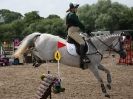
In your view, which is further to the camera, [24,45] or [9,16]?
[9,16]

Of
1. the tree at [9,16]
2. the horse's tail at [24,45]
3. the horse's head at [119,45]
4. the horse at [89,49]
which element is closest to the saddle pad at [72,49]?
the horse at [89,49]

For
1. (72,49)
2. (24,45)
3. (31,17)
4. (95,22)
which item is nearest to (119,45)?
(72,49)

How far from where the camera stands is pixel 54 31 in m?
75.5

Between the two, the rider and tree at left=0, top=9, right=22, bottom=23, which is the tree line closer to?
tree at left=0, top=9, right=22, bottom=23

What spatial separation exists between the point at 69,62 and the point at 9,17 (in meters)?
99.9

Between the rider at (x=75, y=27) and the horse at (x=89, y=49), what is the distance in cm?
31

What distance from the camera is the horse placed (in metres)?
12.0

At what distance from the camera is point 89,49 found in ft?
40.4

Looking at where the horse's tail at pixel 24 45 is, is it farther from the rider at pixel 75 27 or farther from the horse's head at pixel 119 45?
the horse's head at pixel 119 45

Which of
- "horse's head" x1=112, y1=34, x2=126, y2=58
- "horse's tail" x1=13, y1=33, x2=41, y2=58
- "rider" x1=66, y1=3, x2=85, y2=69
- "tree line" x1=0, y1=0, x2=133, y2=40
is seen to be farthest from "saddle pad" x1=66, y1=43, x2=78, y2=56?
"tree line" x1=0, y1=0, x2=133, y2=40

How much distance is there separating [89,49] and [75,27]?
31.5 inches

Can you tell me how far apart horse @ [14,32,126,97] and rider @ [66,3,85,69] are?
313mm

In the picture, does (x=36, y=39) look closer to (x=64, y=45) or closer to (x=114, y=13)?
(x=64, y=45)

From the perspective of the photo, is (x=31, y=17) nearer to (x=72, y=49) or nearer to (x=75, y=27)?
(x=72, y=49)
